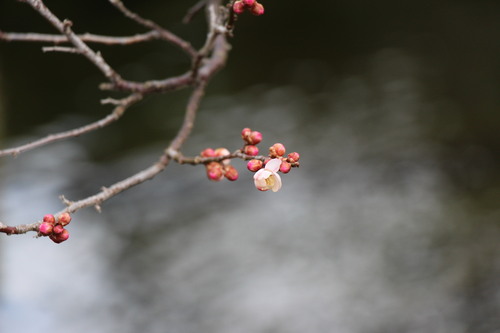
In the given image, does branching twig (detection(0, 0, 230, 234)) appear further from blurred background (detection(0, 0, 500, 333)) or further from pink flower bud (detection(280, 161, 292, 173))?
blurred background (detection(0, 0, 500, 333))

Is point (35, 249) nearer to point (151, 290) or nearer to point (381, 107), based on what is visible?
point (151, 290)

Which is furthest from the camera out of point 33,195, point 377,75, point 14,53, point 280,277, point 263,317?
point 14,53

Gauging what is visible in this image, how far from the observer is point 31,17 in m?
8.05

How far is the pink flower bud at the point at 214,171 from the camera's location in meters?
1.15

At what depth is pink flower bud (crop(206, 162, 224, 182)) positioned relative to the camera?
3.77ft

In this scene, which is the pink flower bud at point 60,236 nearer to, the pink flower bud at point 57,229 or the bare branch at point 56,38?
the pink flower bud at point 57,229

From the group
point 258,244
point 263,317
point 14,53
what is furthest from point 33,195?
point 14,53

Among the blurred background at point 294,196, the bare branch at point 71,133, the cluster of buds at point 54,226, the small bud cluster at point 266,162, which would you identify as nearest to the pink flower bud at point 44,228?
the cluster of buds at point 54,226

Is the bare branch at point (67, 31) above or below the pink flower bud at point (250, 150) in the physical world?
above

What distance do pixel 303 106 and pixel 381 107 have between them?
71 cm

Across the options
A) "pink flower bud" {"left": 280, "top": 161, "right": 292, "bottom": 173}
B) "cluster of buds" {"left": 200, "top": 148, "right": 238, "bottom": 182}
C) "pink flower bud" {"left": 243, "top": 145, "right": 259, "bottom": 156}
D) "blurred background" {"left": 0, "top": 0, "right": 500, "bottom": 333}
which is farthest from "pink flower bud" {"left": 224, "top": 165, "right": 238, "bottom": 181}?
"blurred background" {"left": 0, "top": 0, "right": 500, "bottom": 333}

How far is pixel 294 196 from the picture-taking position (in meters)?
4.23

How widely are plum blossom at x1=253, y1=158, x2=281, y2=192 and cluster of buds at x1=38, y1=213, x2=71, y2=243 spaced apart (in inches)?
12.2

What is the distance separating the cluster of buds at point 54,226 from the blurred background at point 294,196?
7.94 feet
